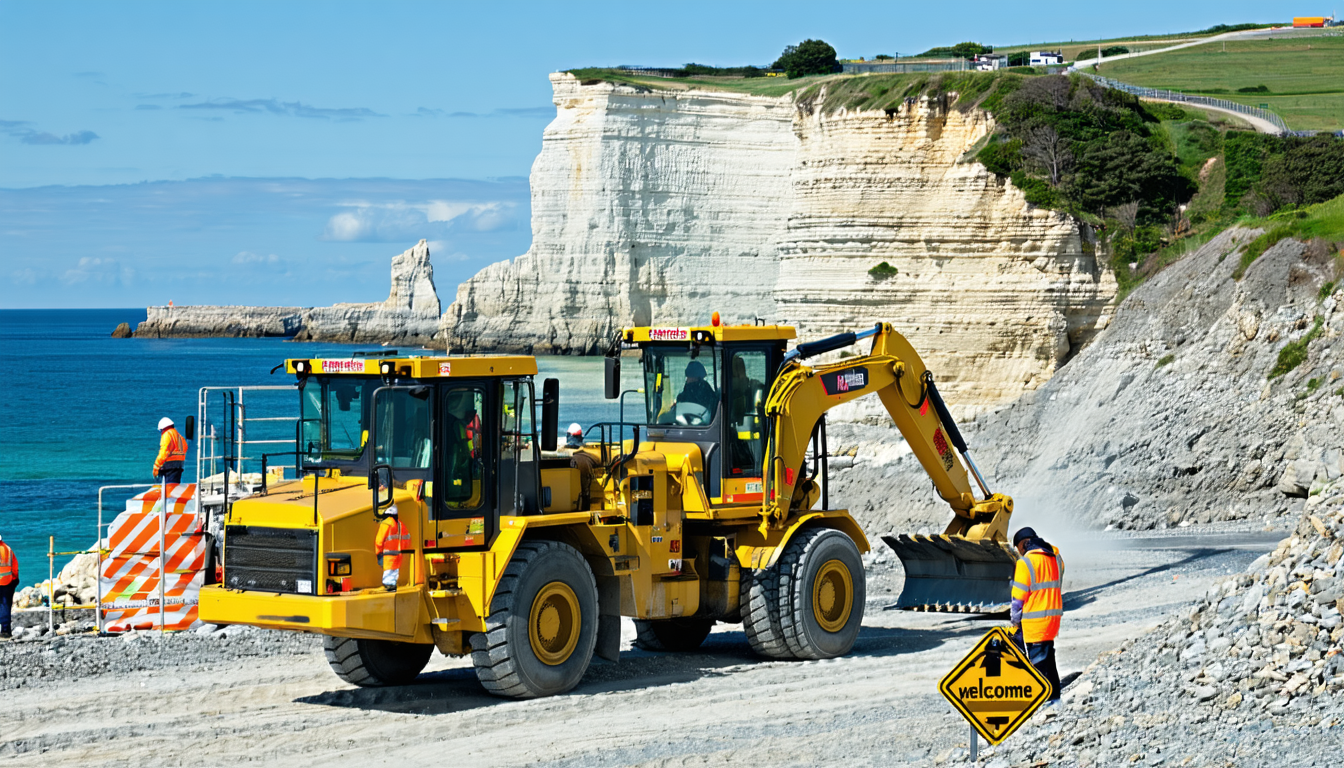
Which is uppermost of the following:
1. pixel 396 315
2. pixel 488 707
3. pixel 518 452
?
pixel 396 315

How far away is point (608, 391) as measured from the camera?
11.9 m

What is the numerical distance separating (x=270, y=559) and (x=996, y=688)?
518cm

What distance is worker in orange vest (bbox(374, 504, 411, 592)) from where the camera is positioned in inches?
399

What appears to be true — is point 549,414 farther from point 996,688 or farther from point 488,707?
point 996,688

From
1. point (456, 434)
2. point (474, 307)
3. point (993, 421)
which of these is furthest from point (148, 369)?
point (456, 434)

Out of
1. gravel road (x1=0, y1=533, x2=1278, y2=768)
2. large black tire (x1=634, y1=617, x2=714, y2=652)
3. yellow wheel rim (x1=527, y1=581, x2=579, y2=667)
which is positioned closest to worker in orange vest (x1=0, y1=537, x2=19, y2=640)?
gravel road (x1=0, y1=533, x2=1278, y2=768)

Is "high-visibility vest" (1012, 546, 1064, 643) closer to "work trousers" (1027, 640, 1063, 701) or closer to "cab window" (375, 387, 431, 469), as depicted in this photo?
"work trousers" (1027, 640, 1063, 701)

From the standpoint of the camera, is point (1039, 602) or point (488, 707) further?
point (488, 707)

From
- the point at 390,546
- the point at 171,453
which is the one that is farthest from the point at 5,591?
the point at 390,546

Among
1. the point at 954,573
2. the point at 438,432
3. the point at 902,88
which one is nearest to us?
the point at 438,432

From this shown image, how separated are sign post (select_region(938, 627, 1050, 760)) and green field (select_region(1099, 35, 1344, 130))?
38.2 meters

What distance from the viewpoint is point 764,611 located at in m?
12.6

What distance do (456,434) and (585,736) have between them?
240 centimetres

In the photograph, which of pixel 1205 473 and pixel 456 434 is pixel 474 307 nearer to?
pixel 1205 473
